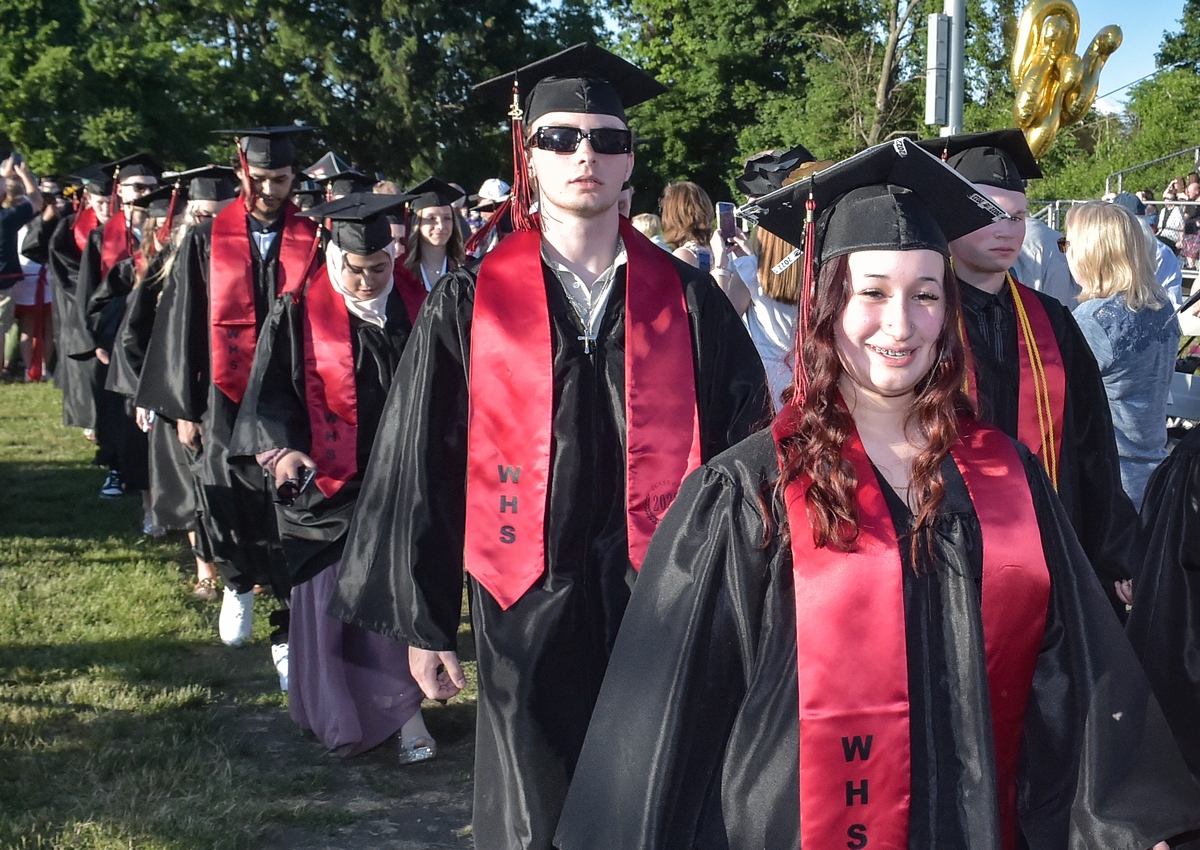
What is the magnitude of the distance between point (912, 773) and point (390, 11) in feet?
111

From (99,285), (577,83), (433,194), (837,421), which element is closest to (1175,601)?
(837,421)

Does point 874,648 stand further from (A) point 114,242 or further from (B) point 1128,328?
(A) point 114,242

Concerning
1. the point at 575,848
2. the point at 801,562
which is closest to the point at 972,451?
the point at 801,562

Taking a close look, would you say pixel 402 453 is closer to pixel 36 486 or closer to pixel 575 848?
pixel 575 848

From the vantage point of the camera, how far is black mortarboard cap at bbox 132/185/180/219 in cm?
692

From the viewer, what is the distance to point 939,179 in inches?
85.8

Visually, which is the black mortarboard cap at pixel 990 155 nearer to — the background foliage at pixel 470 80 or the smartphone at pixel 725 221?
the smartphone at pixel 725 221

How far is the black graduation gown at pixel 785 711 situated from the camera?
1915 millimetres

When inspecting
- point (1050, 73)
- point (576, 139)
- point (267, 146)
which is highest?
point (1050, 73)

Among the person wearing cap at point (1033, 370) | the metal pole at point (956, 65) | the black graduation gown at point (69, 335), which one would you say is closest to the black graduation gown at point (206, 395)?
the person wearing cap at point (1033, 370)

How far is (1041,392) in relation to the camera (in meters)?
3.26

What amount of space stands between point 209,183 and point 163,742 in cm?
299

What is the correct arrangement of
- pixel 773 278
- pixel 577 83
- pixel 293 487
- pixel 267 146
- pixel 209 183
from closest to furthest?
pixel 577 83, pixel 293 487, pixel 773 278, pixel 267 146, pixel 209 183


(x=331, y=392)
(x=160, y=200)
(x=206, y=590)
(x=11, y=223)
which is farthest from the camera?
(x=11, y=223)
